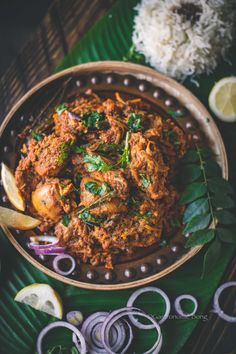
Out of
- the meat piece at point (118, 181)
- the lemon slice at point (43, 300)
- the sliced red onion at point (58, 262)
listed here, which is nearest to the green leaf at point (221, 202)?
the meat piece at point (118, 181)

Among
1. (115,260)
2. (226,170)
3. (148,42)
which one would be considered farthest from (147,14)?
(115,260)

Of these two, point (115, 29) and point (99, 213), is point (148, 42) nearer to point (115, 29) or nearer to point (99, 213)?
point (115, 29)

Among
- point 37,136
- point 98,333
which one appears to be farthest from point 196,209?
point 37,136

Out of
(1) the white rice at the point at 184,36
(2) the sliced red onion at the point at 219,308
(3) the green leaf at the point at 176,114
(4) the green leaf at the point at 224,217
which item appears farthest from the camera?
(1) the white rice at the point at 184,36

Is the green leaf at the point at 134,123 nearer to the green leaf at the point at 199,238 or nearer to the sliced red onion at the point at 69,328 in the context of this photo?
the green leaf at the point at 199,238

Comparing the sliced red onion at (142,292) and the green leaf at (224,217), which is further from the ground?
the green leaf at (224,217)

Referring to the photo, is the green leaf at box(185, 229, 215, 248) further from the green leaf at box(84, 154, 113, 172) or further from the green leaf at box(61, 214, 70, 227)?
the green leaf at box(61, 214, 70, 227)
